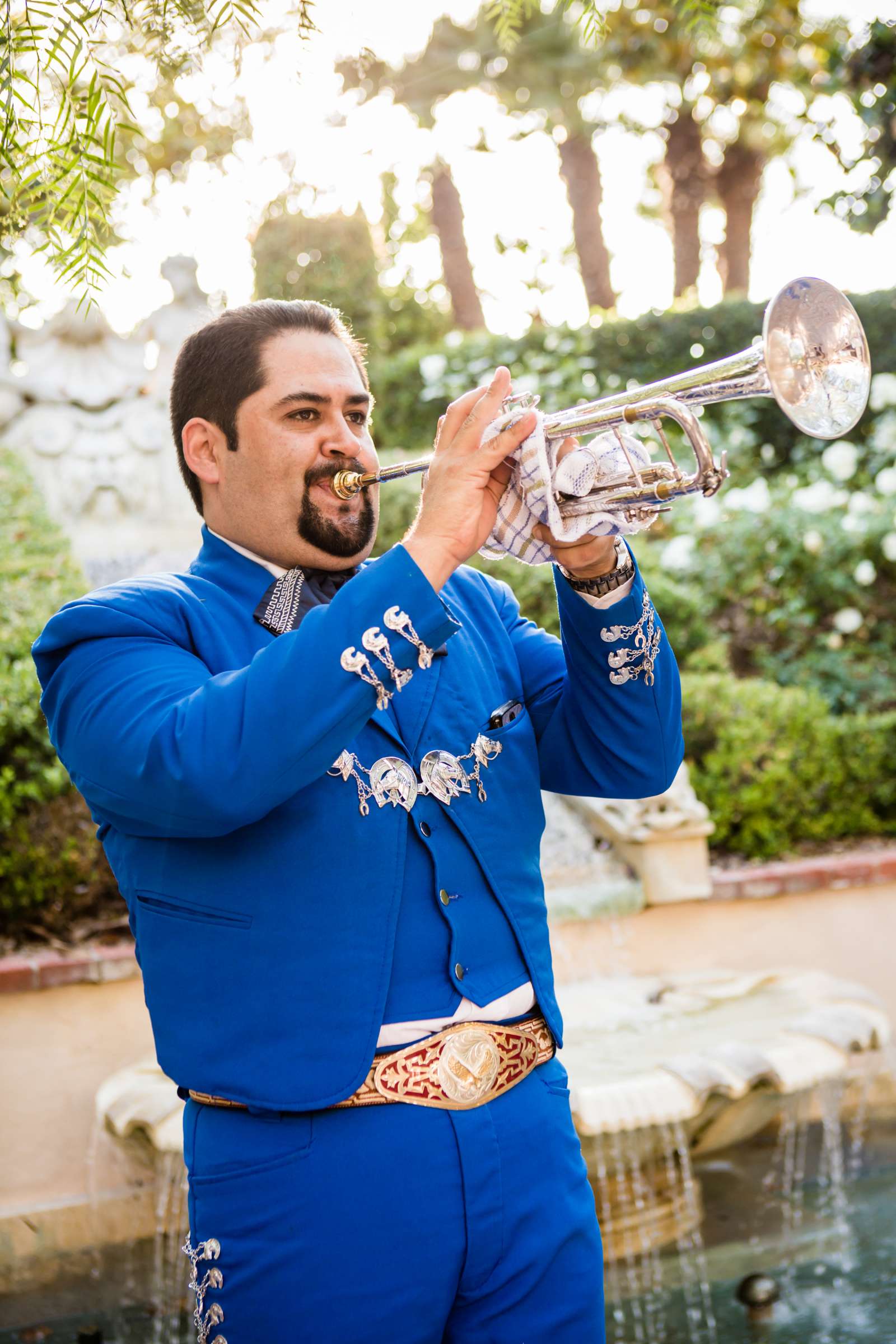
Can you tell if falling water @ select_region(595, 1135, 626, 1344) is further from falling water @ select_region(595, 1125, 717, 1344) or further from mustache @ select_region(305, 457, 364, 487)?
mustache @ select_region(305, 457, 364, 487)

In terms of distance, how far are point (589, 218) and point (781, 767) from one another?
782 centimetres

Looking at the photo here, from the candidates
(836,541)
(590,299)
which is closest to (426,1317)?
(836,541)

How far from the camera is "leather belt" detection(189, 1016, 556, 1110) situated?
1597 millimetres

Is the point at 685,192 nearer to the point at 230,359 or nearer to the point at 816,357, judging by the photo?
the point at 230,359

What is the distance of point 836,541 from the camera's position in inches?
244

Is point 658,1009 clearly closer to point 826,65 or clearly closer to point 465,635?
point 465,635

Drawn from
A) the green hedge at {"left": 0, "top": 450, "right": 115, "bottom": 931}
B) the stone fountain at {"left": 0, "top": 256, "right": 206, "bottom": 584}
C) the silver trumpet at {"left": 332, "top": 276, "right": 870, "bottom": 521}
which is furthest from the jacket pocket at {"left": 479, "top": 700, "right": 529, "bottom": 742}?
the stone fountain at {"left": 0, "top": 256, "right": 206, "bottom": 584}

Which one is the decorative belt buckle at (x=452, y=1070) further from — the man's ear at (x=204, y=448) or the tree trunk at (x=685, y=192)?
the tree trunk at (x=685, y=192)

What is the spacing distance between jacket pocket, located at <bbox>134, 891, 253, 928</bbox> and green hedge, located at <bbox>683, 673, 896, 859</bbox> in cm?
341

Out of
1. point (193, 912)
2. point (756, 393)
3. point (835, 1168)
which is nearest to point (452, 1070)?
point (193, 912)

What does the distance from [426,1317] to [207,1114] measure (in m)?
0.36

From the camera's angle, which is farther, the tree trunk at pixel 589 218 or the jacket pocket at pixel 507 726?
the tree trunk at pixel 589 218

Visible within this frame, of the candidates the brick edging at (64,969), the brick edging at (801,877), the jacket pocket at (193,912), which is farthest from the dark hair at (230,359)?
the brick edging at (801,877)

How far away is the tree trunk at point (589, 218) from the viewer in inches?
451
